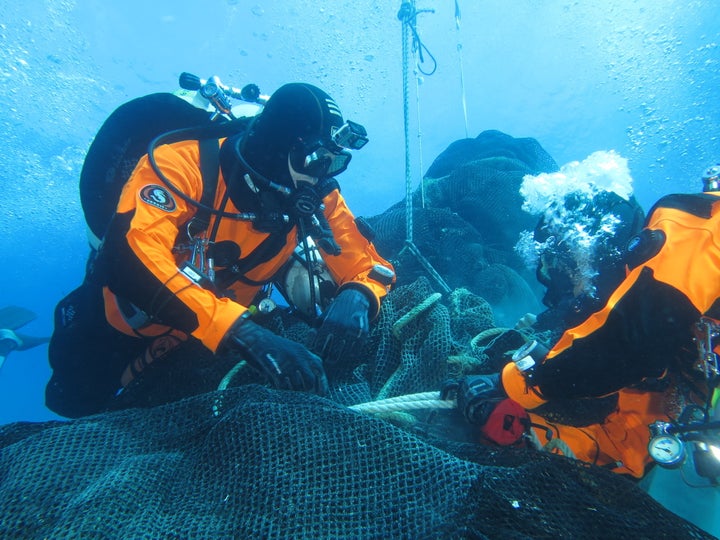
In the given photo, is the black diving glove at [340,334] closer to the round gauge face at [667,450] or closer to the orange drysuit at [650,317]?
the orange drysuit at [650,317]

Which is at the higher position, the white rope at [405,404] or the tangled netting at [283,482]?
the white rope at [405,404]

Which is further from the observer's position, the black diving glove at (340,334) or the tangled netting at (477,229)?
the tangled netting at (477,229)

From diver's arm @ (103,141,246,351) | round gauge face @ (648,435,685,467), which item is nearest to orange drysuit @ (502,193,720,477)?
round gauge face @ (648,435,685,467)

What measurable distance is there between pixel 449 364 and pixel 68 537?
2.28m

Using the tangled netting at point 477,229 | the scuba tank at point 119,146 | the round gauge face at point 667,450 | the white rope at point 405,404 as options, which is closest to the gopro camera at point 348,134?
the scuba tank at point 119,146

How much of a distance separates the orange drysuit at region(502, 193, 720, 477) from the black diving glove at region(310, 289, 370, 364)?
3.54ft

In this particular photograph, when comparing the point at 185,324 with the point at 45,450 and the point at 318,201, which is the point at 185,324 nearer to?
the point at 45,450

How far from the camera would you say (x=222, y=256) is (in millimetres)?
3176

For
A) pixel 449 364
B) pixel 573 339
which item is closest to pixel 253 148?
pixel 449 364

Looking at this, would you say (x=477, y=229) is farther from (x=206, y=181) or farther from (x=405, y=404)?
(x=405, y=404)

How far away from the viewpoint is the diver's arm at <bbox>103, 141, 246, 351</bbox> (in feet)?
7.73

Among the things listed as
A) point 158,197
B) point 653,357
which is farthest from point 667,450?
point 158,197

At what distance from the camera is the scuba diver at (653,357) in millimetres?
1883

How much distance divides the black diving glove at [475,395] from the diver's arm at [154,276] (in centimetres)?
149
